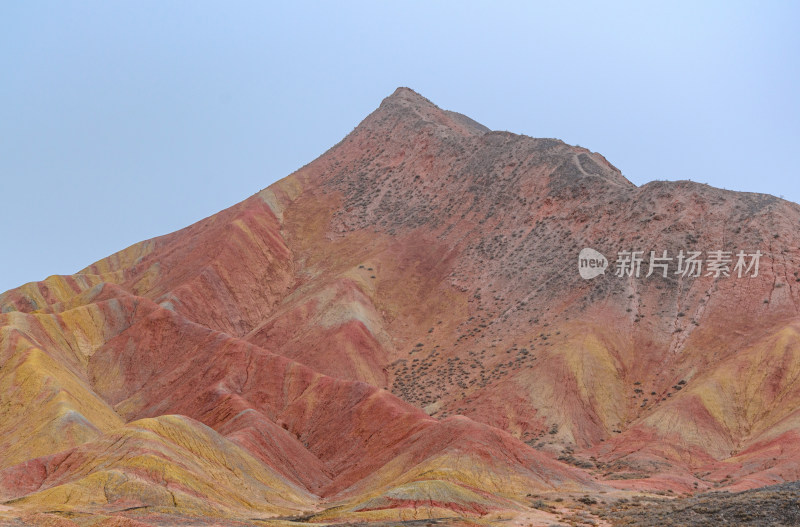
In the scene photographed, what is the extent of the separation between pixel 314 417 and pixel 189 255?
4091 cm

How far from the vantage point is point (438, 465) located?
47688mm

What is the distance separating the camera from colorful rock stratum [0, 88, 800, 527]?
46594mm

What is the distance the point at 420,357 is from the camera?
78.1 metres

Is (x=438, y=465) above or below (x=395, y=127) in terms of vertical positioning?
below

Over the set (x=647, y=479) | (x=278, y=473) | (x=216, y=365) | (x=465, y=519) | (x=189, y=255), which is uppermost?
(x=189, y=255)

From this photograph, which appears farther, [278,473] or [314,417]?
[314,417]

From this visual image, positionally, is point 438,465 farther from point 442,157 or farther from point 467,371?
point 442,157

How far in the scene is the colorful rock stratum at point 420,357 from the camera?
4659 centimetres

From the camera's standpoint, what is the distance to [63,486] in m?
40.9

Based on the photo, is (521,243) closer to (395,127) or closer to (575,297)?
(575,297)

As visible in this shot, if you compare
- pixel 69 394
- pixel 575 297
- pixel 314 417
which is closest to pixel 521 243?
pixel 575 297

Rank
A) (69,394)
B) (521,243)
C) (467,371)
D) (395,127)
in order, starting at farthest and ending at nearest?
(395,127), (521,243), (467,371), (69,394)

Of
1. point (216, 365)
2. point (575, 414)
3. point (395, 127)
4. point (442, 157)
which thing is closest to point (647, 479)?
point (575, 414)

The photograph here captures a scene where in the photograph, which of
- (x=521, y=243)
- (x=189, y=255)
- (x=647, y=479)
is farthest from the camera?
(x=189, y=255)
